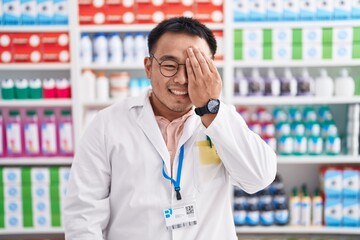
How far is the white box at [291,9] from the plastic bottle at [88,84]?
1.64 m

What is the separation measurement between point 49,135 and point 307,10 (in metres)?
2.30

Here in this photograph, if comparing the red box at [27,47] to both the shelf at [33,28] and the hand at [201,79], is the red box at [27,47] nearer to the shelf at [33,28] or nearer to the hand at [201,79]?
the shelf at [33,28]

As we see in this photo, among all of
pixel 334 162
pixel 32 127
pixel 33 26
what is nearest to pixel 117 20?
pixel 33 26

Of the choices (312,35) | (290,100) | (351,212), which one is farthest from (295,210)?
(312,35)

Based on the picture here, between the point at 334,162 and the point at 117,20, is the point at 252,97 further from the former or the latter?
the point at 117,20

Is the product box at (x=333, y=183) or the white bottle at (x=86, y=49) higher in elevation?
the white bottle at (x=86, y=49)

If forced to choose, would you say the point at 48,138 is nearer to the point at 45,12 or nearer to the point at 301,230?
the point at 45,12

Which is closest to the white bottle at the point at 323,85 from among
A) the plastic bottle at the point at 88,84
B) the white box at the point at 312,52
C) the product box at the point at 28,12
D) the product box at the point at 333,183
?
the white box at the point at 312,52

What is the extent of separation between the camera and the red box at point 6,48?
11.9 ft

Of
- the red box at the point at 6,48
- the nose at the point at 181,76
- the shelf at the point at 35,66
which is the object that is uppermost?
the red box at the point at 6,48

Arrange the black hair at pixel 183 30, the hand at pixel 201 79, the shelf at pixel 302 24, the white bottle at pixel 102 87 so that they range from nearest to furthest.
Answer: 1. the hand at pixel 201 79
2. the black hair at pixel 183 30
3. the shelf at pixel 302 24
4. the white bottle at pixel 102 87

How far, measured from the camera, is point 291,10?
3.62 m

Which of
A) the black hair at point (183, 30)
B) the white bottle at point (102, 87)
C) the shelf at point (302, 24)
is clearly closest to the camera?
the black hair at point (183, 30)

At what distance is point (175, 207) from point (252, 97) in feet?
7.35
